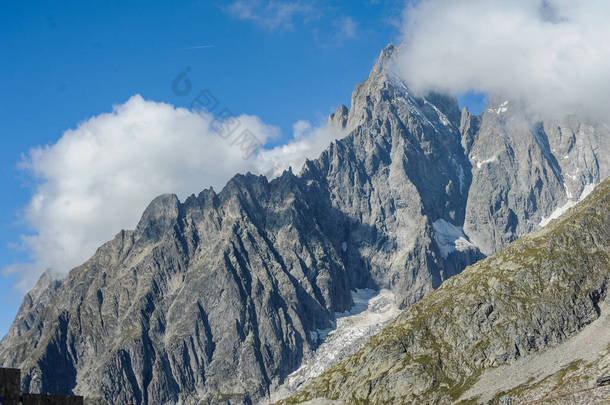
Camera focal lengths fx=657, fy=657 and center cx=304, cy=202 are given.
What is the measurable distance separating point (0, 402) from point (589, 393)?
19196cm

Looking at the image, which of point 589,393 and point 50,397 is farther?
point 589,393

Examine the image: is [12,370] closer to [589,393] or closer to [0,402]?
[0,402]

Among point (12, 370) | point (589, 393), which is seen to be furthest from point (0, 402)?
point (589, 393)

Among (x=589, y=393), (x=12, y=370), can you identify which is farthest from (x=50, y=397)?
(x=589, y=393)

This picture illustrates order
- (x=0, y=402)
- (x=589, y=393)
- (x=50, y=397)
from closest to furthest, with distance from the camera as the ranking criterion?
1. (x=0, y=402)
2. (x=50, y=397)
3. (x=589, y=393)

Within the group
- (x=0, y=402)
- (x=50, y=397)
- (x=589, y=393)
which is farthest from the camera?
(x=589, y=393)

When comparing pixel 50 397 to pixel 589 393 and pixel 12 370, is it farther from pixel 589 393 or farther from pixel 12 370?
pixel 589 393

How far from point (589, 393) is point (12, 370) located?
191m

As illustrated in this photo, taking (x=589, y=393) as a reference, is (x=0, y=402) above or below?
above

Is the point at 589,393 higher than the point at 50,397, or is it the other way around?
the point at 50,397

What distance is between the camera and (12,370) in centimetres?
3928

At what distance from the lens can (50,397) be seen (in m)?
42.0

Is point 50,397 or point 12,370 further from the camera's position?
point 50,397

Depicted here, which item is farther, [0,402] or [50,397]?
[50,397]
